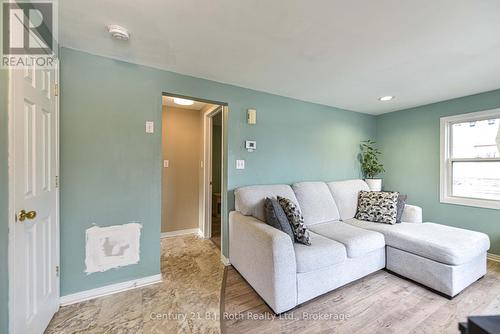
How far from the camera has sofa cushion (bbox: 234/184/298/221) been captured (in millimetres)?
2268

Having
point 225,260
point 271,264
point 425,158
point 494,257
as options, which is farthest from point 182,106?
point 494,257

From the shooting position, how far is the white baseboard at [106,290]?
69.2 inches

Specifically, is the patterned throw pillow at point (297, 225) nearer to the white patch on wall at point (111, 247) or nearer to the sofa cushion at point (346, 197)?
the sofa cushion at point (346, 197)

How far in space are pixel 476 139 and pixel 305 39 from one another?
3019mm

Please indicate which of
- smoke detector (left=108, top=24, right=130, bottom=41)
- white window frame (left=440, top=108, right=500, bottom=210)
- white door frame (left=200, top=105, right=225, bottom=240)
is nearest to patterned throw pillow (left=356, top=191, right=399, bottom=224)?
white window frame (left=440, top=108, right=500, bottom=210)

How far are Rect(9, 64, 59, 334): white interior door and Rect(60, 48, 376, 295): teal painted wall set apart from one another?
129mm

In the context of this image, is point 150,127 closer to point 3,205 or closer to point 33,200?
point 33,200

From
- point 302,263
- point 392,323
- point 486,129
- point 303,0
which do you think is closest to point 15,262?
point 302,263

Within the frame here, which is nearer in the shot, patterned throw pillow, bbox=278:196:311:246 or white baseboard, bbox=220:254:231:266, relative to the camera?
patterned throw pillow, bbox=278:196:311:246

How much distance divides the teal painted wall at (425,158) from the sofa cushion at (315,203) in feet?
5.38

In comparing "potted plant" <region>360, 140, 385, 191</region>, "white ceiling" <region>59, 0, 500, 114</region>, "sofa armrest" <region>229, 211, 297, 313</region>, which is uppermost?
"white ceiling" <region>59, 0, 500, 114</region>

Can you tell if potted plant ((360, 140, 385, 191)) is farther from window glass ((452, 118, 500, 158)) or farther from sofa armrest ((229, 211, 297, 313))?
sofa armrest ((229, 211, 297, 313))

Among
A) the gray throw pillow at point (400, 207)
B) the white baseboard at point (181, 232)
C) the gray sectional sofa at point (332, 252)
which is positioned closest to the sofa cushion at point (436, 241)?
the gray sectional sofa at point (332, 252)

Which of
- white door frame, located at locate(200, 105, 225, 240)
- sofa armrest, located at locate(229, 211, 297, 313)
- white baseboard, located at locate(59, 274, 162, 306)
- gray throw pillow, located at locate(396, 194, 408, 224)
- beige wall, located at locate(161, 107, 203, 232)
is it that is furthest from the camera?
beige wall, located at locate(161, 107, 203, 232)
